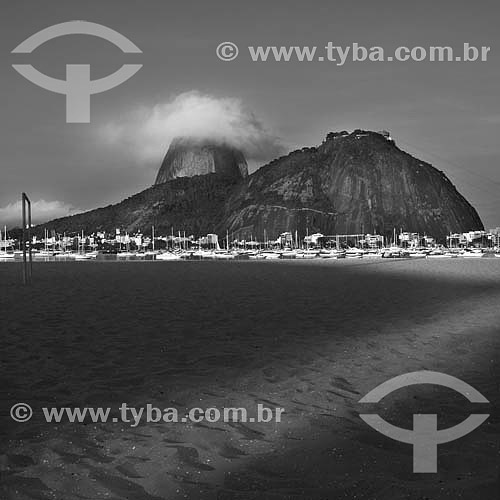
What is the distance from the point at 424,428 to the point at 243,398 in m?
2.13

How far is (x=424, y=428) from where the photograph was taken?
5.84m

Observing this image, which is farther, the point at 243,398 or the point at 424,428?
the point at 243,398

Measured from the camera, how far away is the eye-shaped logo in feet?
16.7

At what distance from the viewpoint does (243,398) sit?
6918 mm

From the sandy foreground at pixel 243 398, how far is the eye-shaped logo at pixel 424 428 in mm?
80

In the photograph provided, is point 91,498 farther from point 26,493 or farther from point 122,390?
point 122,390

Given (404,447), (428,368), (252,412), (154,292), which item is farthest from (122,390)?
(154,292)

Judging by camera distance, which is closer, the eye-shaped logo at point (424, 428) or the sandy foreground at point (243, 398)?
the sandy foreground at point (243, 398)

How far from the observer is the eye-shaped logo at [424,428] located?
510 cm

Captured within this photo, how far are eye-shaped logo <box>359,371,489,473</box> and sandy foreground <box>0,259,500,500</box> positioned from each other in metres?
0.08

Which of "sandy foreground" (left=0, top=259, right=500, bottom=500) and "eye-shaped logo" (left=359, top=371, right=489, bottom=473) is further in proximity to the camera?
"eye-shaped logo" (left=359, top=371, right=489, bottom=473)

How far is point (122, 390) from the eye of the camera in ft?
23.7

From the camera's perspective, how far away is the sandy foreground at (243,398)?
4523 millimetres

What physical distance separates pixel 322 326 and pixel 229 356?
3.95m
